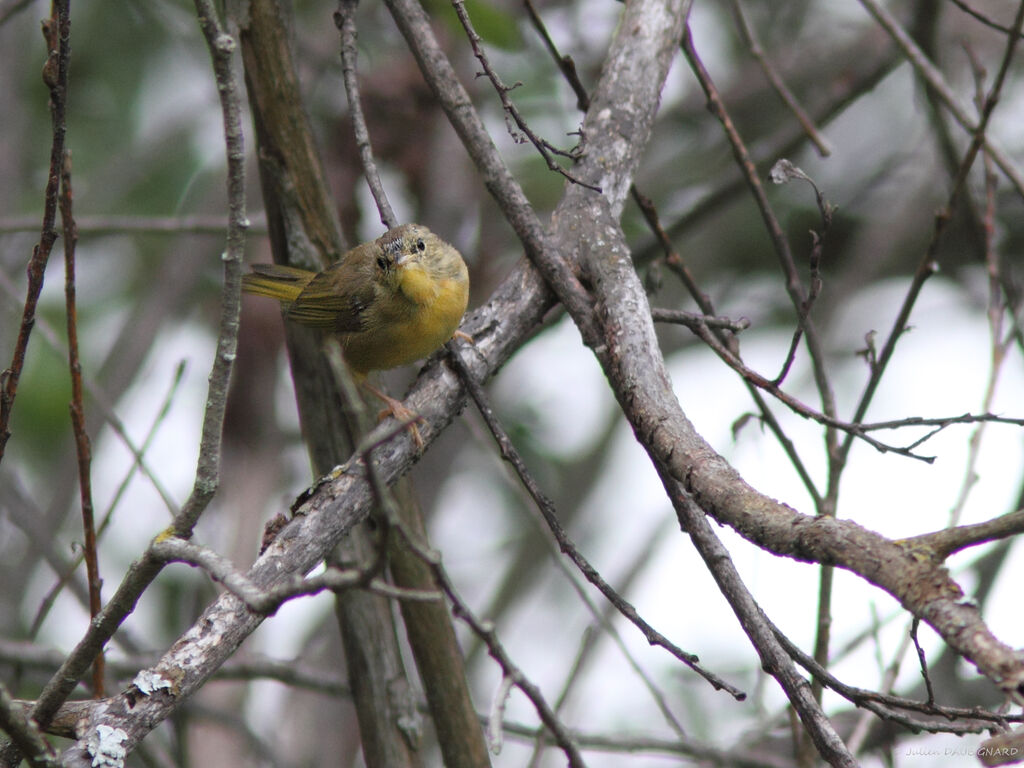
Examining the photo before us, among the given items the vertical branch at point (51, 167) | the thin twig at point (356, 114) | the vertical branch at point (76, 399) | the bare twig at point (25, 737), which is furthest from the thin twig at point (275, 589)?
the thin twig at point (356, 114)

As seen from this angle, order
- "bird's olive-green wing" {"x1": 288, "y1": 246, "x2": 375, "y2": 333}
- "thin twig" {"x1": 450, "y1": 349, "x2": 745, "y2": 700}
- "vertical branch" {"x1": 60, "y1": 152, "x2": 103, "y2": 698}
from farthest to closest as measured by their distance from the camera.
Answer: "bird's olive-green wing" {"x1": 288, "y1": 246, "x2": 375, "y2": 333} → "vertical branch" {"x1": 60, "y1": 152, "x2": 103, "y2": 698} → "thin twig" {"x1": 450, "y1": 349, "x2": 745, "y2": 700}

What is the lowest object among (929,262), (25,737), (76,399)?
(25,737)

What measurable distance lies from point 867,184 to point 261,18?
20.1 feet

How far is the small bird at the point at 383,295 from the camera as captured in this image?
386cm

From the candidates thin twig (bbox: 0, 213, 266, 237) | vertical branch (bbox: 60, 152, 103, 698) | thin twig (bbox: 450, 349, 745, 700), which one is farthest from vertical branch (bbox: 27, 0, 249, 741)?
thin twig (bbox: 0, 213, 266, 237)

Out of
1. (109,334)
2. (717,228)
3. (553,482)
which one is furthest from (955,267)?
(109,334)

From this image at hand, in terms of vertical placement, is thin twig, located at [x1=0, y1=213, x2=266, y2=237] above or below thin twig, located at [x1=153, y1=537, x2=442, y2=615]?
above

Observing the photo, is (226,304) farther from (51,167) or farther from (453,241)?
(453,241)

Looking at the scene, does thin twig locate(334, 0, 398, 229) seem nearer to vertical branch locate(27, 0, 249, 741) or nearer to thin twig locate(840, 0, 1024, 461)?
vertical branch locate(27, 0, 249, 741)

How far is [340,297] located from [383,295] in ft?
0.65

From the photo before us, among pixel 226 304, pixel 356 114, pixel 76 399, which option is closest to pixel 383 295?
pixel 356 114

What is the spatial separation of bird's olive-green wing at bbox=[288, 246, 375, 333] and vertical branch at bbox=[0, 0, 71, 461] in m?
1.67

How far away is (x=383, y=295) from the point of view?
4.23m

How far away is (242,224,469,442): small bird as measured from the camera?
386 centimetres
